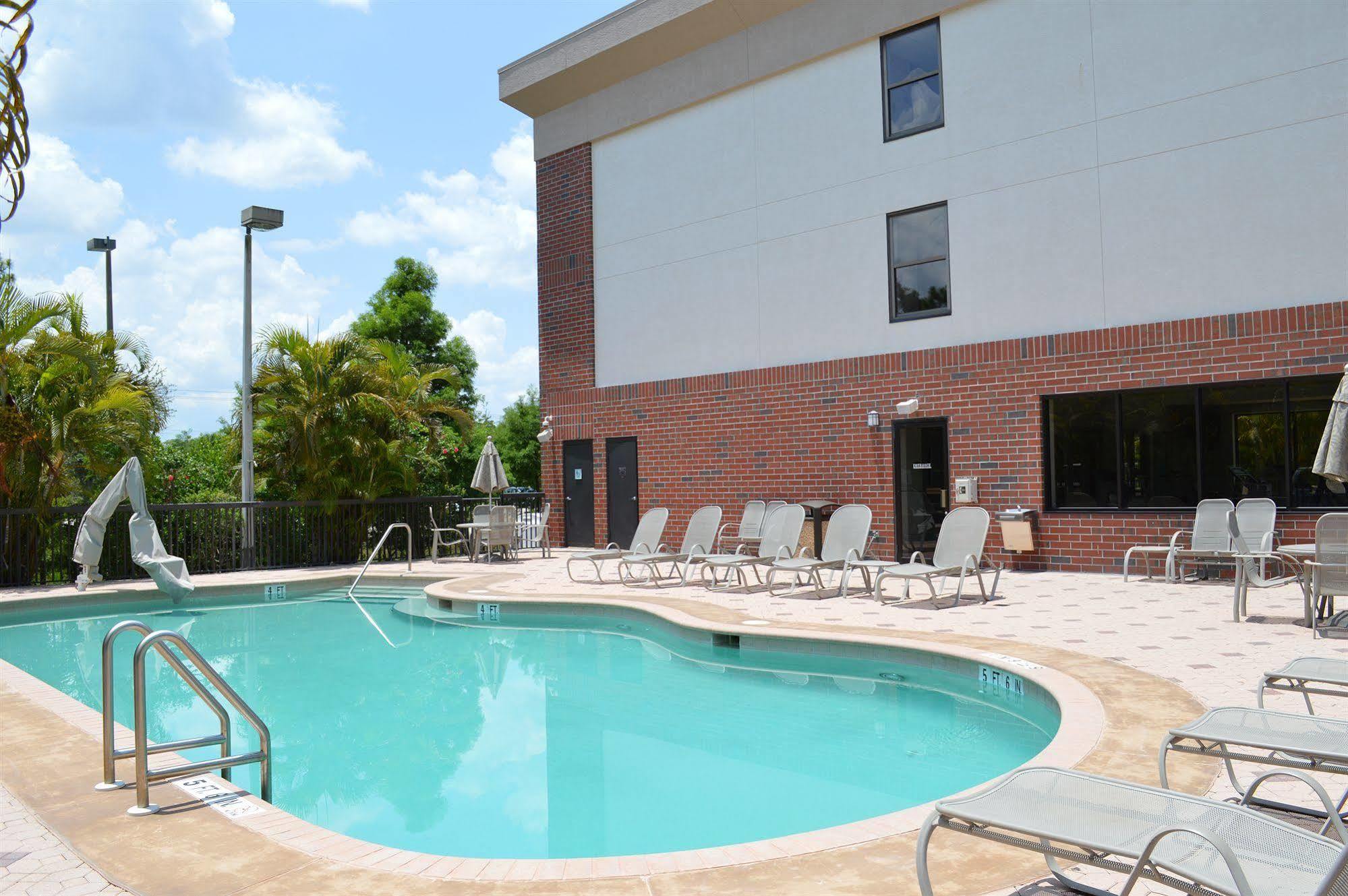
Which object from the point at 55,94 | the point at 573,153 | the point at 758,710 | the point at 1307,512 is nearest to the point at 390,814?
the point at 758,710

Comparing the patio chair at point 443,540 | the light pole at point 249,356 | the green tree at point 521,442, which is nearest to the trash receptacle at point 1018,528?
the patio chair at point 443,540

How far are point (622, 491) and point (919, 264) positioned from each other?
261 inches

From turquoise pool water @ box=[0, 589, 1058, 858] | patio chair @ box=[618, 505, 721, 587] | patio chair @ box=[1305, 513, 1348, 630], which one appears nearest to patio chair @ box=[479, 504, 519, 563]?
patio chair @ box=[618, 505, 721, 587]

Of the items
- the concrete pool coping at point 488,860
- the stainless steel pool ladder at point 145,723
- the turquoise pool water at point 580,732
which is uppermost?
the stainless steel pool ladder at point 145,723

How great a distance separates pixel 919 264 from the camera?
13.3 metres

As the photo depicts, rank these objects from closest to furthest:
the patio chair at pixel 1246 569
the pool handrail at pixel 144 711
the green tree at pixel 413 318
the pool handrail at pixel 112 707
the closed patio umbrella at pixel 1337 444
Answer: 1. the pool handrail at pixel 144 711
2. the pool handrail at pixel 112 707
3. the closed patio umbrella at pixel 1337 444
4. the patio chair at pixel 1246 569
5. the green tree at pixel 413 318

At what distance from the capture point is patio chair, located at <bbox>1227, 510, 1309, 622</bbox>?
812 centimetres

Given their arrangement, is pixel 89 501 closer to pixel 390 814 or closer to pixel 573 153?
pixel 573 153

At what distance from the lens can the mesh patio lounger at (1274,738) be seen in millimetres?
3090

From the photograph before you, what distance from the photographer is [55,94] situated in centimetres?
622

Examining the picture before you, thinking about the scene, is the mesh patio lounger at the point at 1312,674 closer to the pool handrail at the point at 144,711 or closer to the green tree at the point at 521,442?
the pool handrail at the point at 144,711

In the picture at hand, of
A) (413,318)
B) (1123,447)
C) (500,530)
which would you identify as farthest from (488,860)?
(413,318)

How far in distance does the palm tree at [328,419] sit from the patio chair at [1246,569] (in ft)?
39.9

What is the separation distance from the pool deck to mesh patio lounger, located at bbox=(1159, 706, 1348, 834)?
0.52m
